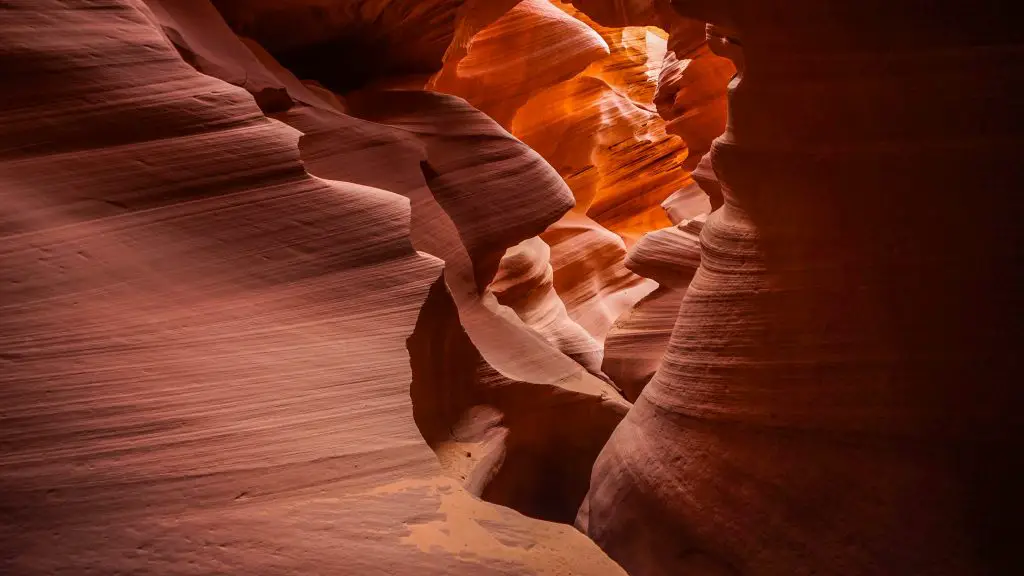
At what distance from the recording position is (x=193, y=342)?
2227 mm

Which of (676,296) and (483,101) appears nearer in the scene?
(676,296)

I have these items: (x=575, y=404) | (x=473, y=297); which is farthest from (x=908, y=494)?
(x=473, y=297)

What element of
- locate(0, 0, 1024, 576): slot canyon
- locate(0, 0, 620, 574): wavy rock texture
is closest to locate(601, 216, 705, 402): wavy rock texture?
locate(0, 0, 1024, 576): slot canyon

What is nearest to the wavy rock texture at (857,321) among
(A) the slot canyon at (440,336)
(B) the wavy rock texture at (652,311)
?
(A) the slot canyon at (440,336)

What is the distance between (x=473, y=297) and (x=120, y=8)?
2.60 metres

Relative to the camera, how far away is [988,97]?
99.6 inches

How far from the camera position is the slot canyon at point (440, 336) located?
1902mm

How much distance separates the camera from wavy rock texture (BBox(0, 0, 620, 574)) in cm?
Answer: 179

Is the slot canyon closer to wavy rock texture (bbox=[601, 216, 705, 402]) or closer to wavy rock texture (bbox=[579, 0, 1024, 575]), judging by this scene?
wavy rock texture (bbox=[579, 0, 1024, 575])

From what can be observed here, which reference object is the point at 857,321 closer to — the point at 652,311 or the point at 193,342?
the point at 193,342

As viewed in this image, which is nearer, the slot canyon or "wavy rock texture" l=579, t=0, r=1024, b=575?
the slot canyon

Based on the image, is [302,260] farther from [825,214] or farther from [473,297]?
[473,297]

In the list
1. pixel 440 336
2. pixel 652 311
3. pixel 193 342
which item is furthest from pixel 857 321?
pixel 652 311

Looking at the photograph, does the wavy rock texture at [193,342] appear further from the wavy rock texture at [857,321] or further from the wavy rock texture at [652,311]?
the wavy rock texture at [652,311]
